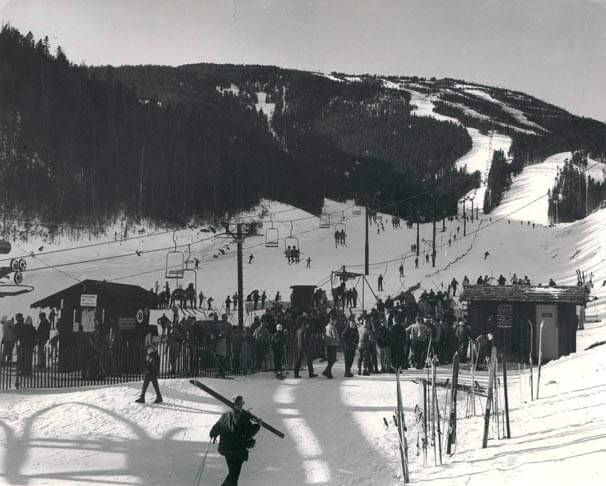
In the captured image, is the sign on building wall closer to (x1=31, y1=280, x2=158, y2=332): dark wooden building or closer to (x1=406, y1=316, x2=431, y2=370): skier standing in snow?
(x1=406, y1=316, x2=431, y2=370): skier standing in snow

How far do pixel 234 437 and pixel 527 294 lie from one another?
1252 cm

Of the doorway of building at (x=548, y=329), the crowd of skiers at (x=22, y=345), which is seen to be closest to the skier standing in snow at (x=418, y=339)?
the doorway of building at (x=548, y=329)

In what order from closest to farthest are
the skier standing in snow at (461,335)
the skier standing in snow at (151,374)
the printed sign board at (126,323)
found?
1. the skier standing in snow at (151,374)
2. the skier standing in snow at (461,335)
3. the printed sign board at (126,323)

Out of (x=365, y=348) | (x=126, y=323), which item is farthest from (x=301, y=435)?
(x=126, y=323)

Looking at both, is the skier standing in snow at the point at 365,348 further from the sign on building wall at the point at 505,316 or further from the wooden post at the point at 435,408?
the sign on building wall at the point at 505,316

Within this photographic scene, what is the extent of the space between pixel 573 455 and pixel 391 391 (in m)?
5.00

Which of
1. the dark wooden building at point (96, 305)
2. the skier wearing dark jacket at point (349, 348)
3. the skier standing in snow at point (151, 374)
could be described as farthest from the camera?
the dark wooden building at point (96, 305)

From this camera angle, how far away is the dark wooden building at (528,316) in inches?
701

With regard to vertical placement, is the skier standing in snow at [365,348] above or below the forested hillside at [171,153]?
below

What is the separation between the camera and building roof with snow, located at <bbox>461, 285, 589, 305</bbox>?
17.8m

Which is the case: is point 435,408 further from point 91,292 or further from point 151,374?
point 91,292

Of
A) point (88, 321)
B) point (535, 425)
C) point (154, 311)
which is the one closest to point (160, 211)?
point (154, 311)

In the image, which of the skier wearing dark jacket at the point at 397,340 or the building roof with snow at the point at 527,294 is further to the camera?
the building roof with snow at the point at 527,294

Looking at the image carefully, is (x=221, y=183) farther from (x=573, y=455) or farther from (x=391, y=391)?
(x=573, y=455)
